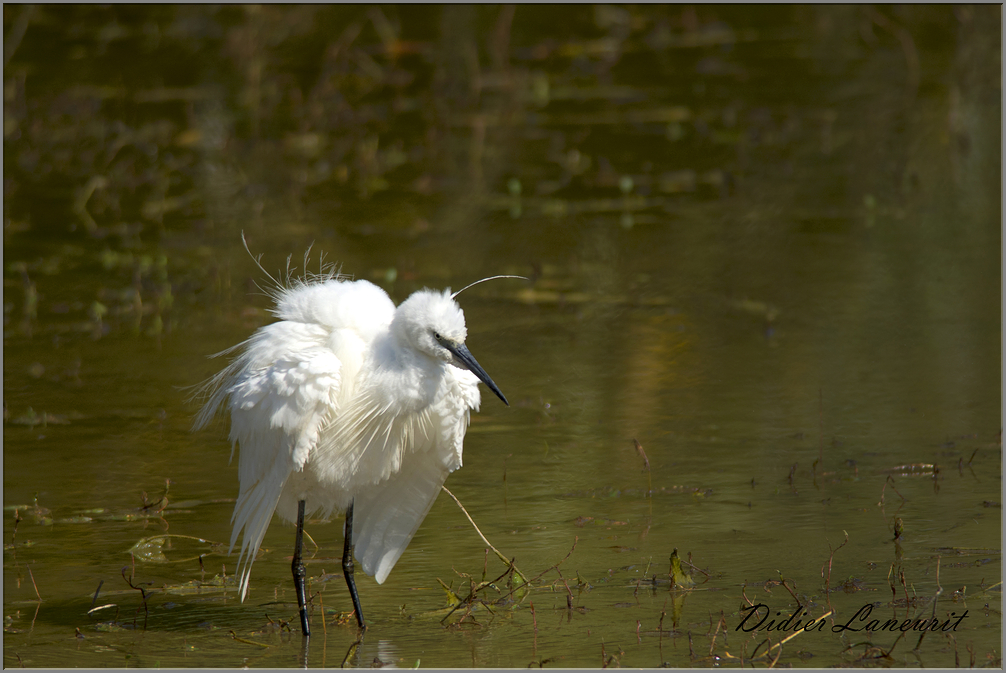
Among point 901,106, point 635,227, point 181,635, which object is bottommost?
point 181,635

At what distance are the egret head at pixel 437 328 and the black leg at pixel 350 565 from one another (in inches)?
31.7

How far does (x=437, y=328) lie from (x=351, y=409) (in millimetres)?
469

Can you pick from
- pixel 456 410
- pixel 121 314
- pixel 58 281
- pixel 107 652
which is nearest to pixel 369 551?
pixel 456 410

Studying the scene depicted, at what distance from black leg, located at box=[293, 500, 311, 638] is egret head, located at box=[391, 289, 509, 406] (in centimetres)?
87

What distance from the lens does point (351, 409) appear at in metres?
4.72

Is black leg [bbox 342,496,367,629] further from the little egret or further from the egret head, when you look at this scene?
the egret head

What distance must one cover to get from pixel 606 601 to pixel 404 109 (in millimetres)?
9264

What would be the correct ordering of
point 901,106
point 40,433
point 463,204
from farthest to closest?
point 901,106 → point 463,204 → point 40,433

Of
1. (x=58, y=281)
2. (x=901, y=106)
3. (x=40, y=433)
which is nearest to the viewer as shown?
(x=40, y=433)

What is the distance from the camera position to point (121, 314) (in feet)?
28.3

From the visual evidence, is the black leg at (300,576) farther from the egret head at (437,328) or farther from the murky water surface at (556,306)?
the egret head at (437,328)

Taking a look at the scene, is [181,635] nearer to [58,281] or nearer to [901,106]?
[58,281]

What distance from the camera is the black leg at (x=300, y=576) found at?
4.70m

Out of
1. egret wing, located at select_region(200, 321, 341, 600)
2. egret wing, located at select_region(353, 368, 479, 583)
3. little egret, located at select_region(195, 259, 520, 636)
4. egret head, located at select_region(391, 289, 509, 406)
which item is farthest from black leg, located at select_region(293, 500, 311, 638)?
egret head, located at select_region(391, 289, 509, 406)
